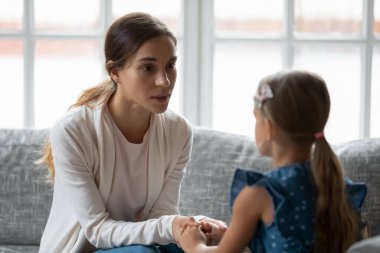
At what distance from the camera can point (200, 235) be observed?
2352mm

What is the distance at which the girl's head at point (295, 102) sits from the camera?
2.07m

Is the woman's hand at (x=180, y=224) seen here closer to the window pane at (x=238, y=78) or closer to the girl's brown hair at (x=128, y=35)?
the girl's brown hair at (x=128, y=35)

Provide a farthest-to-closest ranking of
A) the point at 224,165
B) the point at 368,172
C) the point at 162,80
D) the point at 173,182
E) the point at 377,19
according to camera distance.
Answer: the point at 377,19 < the point at 224,165 < the point at 368,172 < the point at 173,182 < the point at 162,80

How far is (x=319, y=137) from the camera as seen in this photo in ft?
6.95

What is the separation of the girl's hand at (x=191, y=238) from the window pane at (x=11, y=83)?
1.50m

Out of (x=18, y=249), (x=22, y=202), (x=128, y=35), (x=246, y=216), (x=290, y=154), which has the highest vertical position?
(x=128, y=35)

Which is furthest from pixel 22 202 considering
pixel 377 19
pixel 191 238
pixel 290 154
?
pixel 377 19

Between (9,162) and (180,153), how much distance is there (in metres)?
0.72

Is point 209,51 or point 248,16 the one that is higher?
point 248,16

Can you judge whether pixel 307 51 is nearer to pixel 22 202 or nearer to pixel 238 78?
pixel 238 78

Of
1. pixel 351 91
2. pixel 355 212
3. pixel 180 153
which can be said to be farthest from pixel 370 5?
pixel 355 212

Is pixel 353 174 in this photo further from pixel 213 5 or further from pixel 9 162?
pixel 9 162

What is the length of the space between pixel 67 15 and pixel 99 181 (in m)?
1.18

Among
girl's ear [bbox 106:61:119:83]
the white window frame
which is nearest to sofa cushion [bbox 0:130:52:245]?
girl's ear [bbox 106:61:119:83]
